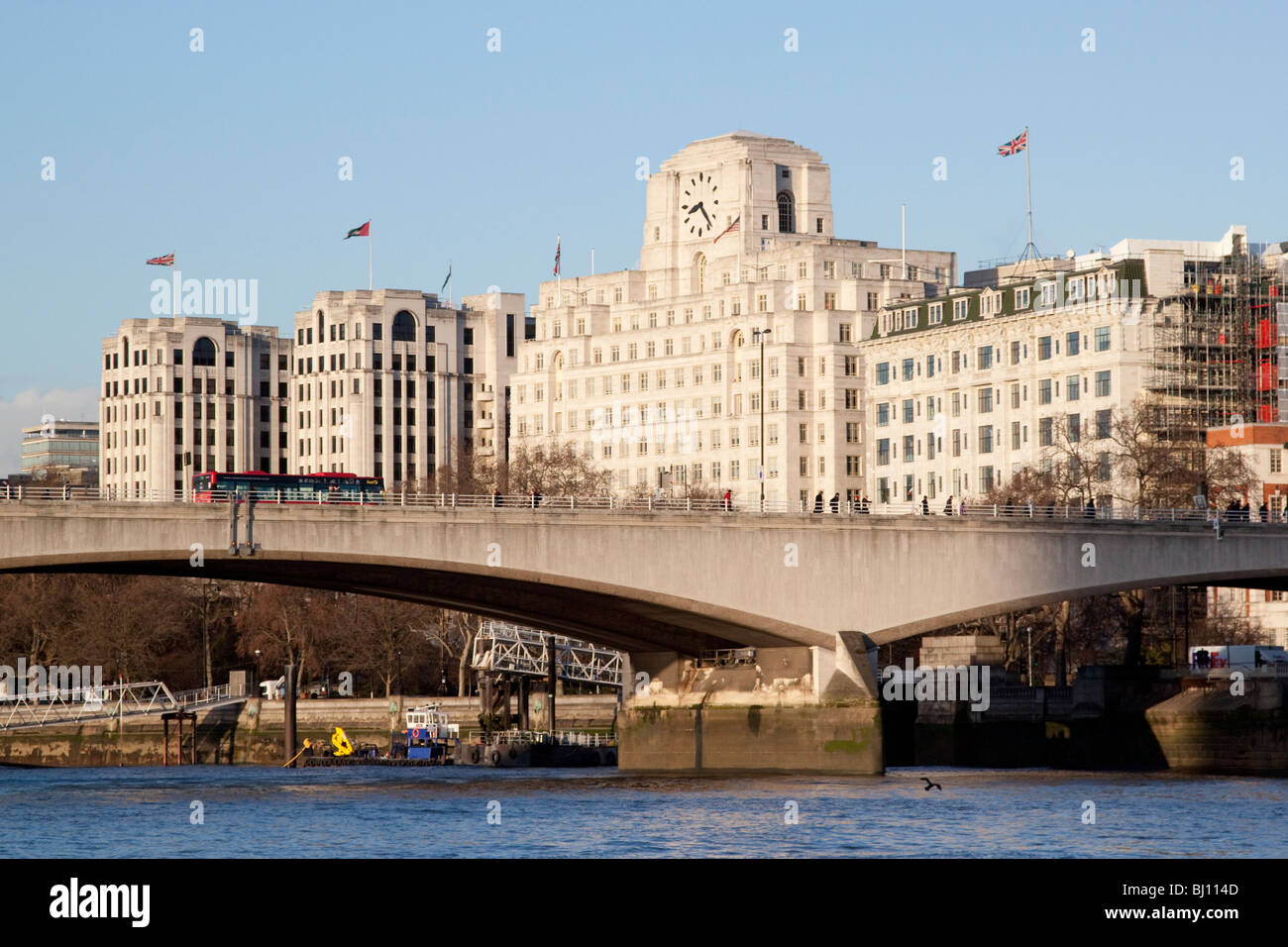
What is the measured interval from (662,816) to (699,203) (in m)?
106

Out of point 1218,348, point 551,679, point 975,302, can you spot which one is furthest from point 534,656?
point 1218,348

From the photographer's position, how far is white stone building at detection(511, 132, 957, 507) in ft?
496

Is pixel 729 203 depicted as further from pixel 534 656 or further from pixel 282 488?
pixel 282 488

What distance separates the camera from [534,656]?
4464 inches

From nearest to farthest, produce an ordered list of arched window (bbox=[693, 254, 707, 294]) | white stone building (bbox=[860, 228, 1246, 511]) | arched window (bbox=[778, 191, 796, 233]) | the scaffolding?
the scaffolding < white stone building (bbox=[860, 228, 1246, 511]) < arched window (bbox=[778, 191, 796, 233]) < arched window (bbox=[693, 254, 707, 294])

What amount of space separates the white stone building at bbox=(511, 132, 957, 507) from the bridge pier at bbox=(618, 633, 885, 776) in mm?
61315

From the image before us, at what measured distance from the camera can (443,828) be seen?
57812 mm

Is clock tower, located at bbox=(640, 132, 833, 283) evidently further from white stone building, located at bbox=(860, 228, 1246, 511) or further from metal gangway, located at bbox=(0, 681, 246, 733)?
metal gangway, located at bbox=(0, 681, 246, 733)

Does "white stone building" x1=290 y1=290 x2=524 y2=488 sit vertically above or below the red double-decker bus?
above

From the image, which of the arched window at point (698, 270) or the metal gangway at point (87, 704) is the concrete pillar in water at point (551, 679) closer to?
the metal gangway at point (87, 704)

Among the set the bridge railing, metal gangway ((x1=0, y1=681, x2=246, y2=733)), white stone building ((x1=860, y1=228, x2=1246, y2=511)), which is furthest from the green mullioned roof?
metal gangway ((x1=0, y1=681, x2=246, y2=733))

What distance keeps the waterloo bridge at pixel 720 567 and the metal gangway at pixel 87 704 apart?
121ft
